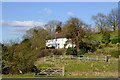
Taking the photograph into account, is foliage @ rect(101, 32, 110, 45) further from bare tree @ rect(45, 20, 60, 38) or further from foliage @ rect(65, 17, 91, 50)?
bare tree @ rect(45, 20, 60, 38)

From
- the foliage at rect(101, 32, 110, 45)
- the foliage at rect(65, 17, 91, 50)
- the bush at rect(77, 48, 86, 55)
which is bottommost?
the bush at rect(77, 48, 86, 55)

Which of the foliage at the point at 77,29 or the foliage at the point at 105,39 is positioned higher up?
the foliage at the point at 77,29

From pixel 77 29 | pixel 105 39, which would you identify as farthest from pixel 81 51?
pixel 105 39

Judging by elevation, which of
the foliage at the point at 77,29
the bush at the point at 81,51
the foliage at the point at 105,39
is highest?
the foliage at the point at 77,29

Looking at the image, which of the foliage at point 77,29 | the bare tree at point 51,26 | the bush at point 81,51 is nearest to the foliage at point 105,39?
the foliage at point 77,29

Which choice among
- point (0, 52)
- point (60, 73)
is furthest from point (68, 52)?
point (0, 52)

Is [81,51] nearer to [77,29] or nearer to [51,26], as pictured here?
[77,29]

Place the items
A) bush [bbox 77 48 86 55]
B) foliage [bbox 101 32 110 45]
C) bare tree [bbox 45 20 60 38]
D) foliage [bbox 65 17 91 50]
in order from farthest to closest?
bare tree [bbox 45 20 60 38]
foliage [bbox 65 17 91 50]
bush [bbox 77 48 86 55]
foliage [bbox 101 32 110 45]

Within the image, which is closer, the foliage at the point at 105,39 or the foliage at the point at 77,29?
the foliage at the point at 105,39

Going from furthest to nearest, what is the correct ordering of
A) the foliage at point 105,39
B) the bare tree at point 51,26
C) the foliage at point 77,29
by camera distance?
the bare tree at point 51,26 → the foliage at point 77,29 → the foliage at point 105,39

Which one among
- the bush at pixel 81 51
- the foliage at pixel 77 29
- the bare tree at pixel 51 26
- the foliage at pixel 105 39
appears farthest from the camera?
the bare tree at pixel 51 26

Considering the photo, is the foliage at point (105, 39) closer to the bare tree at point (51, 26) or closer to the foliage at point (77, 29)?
the foliage at point (77, 29)

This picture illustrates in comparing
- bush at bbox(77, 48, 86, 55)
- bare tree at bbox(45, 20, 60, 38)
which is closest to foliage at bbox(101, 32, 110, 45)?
bush at bbox(77, 48, 86, 55)

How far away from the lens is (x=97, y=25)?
77.8 ft
